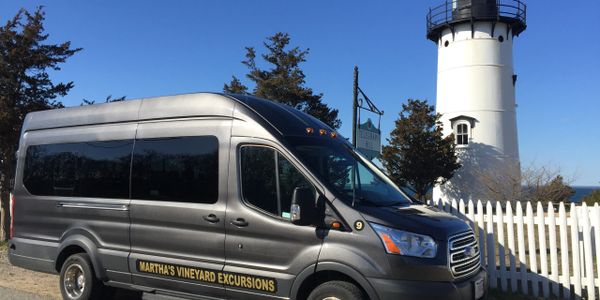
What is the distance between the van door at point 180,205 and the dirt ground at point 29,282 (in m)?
2.37

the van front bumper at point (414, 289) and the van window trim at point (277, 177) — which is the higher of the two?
the van window trim at point (277, 177)

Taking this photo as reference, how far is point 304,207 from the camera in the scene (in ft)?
14.4

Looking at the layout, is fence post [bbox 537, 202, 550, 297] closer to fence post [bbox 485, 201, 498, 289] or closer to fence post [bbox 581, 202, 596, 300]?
fence post [bbox 581, 202, 596, 300]

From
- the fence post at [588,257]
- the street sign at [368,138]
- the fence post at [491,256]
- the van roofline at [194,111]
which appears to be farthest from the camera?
the street sign at [368,138]

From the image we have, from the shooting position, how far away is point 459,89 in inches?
1025

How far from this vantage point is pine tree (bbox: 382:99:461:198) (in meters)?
23.3

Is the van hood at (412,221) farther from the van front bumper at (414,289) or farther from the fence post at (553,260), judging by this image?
the fence post at (553,260)

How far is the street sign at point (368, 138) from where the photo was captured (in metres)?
12.3

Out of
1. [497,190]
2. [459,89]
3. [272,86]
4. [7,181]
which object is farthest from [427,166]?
[7,181]

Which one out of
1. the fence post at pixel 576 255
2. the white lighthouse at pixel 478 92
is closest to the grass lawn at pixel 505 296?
the fence post at pixel 576 255

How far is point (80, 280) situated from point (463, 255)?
474 cm

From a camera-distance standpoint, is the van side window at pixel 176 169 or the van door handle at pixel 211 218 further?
the van side window at pixel 176 169

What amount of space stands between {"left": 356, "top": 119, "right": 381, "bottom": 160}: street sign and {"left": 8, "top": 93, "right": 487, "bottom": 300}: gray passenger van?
6.76m

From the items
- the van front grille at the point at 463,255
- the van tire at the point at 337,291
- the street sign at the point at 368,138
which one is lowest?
the van tire at the point at 337,291
